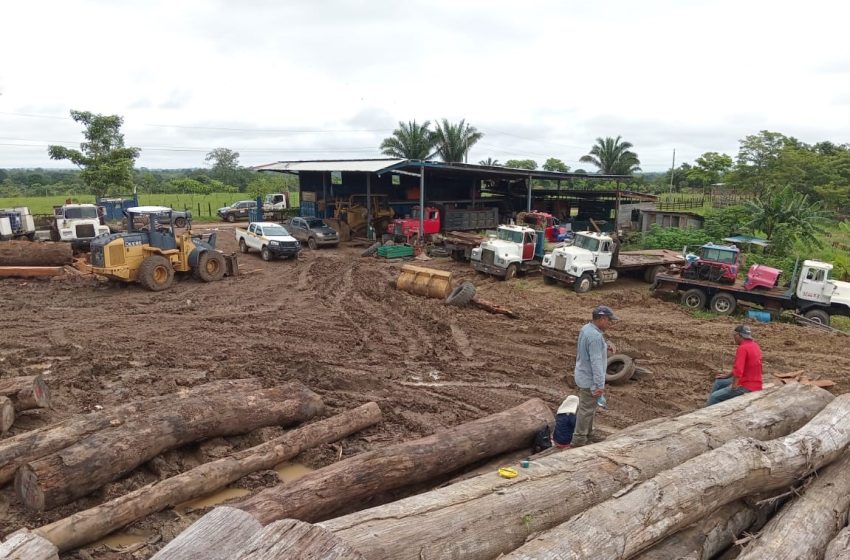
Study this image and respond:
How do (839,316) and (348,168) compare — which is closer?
(839,316)

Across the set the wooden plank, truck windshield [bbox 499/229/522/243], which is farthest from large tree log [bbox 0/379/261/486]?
truck windshield [bbox 499/229/522/243]

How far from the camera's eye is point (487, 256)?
18.8m

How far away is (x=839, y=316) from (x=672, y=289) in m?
4.19

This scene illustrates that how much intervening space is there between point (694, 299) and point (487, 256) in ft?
20.5

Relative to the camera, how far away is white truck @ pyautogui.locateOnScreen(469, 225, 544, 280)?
60.5ft

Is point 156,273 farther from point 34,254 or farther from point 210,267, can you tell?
point 34,254

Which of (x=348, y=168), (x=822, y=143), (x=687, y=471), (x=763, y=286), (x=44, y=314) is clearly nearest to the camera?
(x=687, y=471)

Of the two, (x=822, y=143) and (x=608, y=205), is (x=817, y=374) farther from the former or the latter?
(x=822, y=143)

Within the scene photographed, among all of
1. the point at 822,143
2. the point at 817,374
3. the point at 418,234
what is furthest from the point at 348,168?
the point at 822,143

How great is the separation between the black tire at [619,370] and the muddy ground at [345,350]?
0.59ft

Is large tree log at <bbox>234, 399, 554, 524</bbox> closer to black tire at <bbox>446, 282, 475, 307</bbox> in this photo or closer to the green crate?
black tire at <bbox>446, 282, 475, 307</bbox>

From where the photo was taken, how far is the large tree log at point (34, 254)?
16.9 meters

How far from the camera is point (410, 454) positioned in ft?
18.0

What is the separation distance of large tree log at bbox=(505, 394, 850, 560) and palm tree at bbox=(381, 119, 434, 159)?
43856mm
